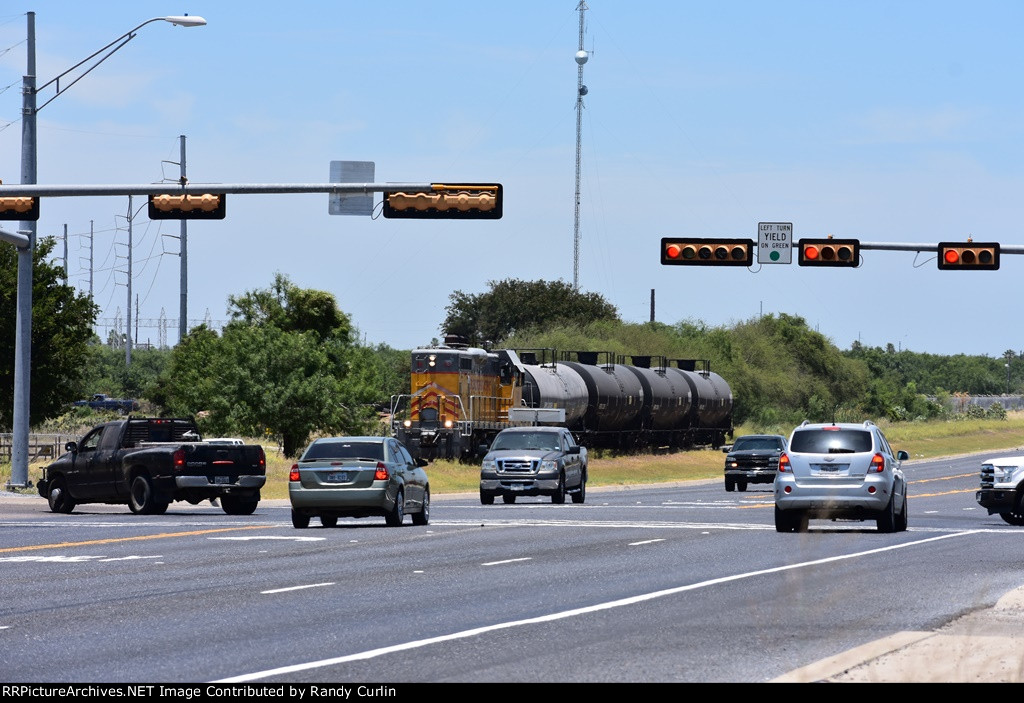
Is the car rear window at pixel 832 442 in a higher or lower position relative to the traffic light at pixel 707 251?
lower

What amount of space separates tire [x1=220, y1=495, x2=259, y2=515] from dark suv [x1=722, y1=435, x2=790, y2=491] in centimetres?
2142

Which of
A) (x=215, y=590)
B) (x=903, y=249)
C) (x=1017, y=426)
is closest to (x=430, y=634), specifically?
(x=215, y=590)

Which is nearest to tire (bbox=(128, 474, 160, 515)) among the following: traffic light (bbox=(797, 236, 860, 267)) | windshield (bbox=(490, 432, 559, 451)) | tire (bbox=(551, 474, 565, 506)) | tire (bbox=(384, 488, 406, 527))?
tire (bbox=(384, 488, 406, 527))

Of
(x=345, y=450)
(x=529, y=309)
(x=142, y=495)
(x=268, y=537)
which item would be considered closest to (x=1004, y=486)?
(x=345, y=450)

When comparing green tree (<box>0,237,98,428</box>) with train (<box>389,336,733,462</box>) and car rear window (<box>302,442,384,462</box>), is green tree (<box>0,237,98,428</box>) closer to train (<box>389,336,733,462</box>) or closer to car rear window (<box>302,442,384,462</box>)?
train (<box>389,336,733,462</box>)

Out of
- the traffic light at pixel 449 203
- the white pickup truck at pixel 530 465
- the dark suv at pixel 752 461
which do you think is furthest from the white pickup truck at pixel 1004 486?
the dark suv at pixel 752 461

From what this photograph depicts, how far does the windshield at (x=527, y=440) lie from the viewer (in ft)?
125

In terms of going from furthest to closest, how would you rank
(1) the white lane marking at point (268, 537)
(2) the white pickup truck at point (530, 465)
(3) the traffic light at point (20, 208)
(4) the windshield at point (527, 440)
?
(4) the windshield at point (527, 440), (2) the white pickup truck at point (530, 465), (3) the traffic light at point (20, 208), (1) the white lane marking at point (268, 537)

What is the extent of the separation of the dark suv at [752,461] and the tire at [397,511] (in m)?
23.6

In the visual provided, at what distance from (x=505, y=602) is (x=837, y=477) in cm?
1181

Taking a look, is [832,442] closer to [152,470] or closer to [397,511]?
[397,511]

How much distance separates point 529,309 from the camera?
403 feet

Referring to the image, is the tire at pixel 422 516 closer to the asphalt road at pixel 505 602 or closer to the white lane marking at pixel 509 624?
the asphalt road at pixel 505 602
